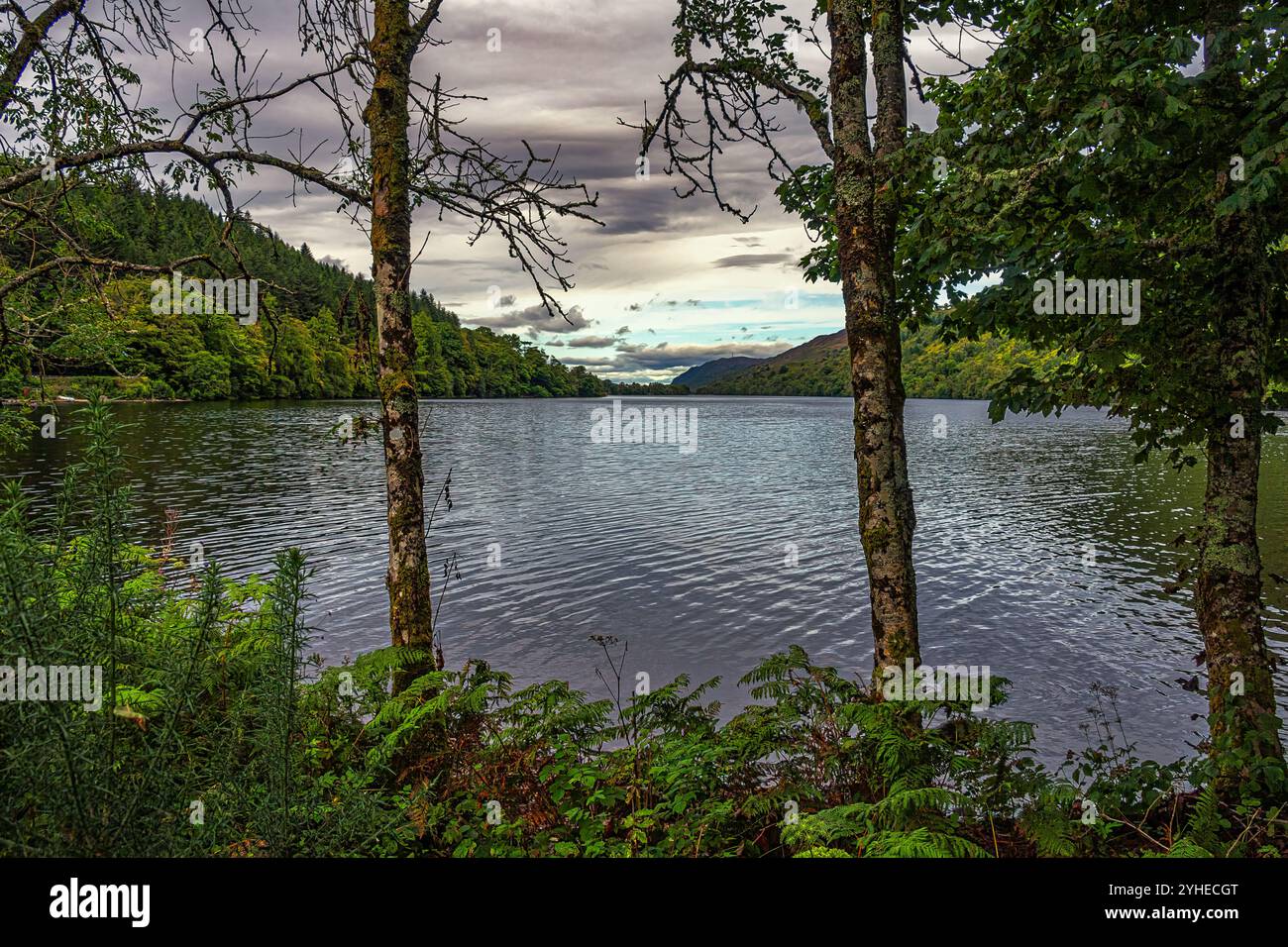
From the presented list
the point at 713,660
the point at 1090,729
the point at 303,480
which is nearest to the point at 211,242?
the point at 713,660

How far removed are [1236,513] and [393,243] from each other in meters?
8.39

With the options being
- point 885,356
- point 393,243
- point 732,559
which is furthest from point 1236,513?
point 732,559

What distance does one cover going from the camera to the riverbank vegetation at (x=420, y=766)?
2.45 m

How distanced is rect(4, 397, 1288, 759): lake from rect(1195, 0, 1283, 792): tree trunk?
19.7 ft

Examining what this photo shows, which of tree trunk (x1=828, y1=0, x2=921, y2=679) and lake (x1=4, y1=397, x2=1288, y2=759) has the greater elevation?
tree trunk (x1=828, y1=0, x2=921, y2=679)

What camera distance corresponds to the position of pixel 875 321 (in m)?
6.54

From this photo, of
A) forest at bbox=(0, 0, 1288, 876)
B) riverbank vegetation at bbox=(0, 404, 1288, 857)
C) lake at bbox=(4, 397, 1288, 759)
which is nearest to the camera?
riverbank vegetation at bbox=(0, 404, 1288, 857)

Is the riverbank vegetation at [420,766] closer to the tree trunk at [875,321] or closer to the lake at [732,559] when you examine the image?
the tree trunk at [875,321]

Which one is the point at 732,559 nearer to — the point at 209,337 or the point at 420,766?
the point at 420,766

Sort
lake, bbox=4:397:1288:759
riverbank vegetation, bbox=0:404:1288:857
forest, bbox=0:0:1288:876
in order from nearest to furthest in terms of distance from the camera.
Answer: riverbank vegetation, bbox=0:404:1288:857 < forest, bbox=0:0:1288:876 < lake, bbox=4:397:1288:759

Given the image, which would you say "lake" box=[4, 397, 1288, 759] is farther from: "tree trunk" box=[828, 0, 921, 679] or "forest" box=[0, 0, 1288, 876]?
"tree trunk" box=[828, 0, 921, 679]

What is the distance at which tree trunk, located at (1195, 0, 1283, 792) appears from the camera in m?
6.10

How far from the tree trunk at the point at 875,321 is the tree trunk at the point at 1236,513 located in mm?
2788

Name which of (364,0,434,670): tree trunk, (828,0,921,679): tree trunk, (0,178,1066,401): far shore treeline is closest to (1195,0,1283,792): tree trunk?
(0,178,1066,401): far shore treeline
